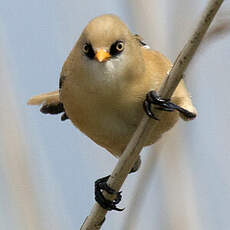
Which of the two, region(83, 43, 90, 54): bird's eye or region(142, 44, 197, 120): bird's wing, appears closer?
region(83, 43, 90, 54): bird's eye

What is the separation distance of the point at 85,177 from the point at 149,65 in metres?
0.40

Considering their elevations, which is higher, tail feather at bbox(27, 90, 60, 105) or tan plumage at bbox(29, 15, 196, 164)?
tan plumage at bbox(29, 15, 196, 164)

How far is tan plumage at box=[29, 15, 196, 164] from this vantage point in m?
1.28

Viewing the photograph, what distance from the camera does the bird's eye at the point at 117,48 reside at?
127 centimetres

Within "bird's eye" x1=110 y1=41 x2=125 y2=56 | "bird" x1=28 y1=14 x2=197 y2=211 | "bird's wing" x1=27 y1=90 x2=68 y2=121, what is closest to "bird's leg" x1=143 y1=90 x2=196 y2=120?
"bird" x1=28 y1=14 x2=197 y2=211

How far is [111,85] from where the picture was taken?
4.29 ft

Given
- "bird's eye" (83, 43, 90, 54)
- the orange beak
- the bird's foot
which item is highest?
the orange beak

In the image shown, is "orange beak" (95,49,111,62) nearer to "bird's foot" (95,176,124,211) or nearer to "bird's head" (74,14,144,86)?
"bird's head" (74,14,144,86)

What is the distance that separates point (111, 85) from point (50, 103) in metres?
0.44

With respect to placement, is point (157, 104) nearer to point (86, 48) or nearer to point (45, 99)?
point (86, 48)

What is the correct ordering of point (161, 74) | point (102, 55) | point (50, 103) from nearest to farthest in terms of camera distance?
1. point (102, 55)
2. point (161, 74)
3. point (50, 103)

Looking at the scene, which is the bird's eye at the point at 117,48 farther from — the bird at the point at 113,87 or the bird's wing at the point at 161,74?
the bird's wing at the point at 161,74

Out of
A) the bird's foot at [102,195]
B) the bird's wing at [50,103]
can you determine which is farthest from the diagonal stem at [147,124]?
the bird's wing at [50,103]

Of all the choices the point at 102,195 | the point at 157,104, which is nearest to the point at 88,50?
the point at 157,104
